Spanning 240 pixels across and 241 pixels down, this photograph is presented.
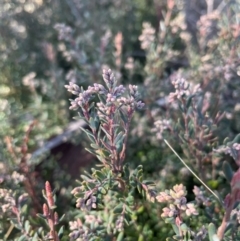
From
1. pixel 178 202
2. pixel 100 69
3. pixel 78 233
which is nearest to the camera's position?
pixel 178 202

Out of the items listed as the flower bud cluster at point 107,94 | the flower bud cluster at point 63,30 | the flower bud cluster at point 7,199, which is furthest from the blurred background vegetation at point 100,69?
the flower bud cluster at point 107,94

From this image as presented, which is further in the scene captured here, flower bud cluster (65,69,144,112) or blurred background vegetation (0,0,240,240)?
blurred background vegetation (0,0,240,240)

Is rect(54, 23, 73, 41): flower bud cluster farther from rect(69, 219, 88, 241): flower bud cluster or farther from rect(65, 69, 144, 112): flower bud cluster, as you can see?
rect(69, 219, 88, 241): flower bud cluster

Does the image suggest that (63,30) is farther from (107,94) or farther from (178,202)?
(178,202)

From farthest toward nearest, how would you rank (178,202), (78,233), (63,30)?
(63,30), (78,233), (178,202)

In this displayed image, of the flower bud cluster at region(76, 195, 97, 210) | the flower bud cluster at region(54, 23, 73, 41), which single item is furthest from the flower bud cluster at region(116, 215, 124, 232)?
the flower bud cluster at region(54, 23, 73, 41)

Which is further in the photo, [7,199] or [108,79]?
[7,199]

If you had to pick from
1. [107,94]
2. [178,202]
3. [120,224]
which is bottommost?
[120,224]

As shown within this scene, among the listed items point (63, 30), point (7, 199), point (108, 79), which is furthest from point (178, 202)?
point (63, 30)

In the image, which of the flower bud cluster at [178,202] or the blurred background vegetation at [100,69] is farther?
the blurred background vegetation at [100,69]

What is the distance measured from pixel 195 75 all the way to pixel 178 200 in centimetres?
85

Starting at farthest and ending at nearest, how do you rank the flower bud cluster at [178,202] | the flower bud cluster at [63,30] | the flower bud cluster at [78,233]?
the flower bud cluster at [63,30] < the flower bud cluster at [78,233] < the flower bud cluster at [178,202]

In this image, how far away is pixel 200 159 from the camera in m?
1.15

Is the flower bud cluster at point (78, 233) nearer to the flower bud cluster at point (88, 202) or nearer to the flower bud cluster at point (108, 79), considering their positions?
the flower bud cluster at point (88, 202)
